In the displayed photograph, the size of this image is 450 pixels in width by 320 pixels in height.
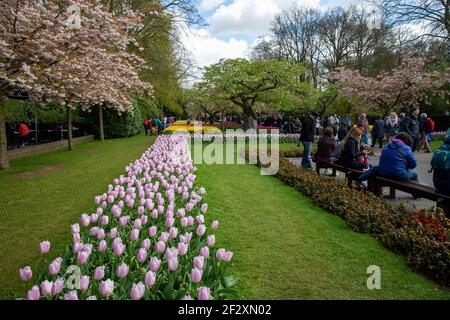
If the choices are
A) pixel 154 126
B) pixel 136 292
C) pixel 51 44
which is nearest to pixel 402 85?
pixel 154 126

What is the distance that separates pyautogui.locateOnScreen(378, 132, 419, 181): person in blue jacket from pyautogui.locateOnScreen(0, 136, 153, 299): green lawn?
5610 millimetres

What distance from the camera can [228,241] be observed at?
5.06 metres

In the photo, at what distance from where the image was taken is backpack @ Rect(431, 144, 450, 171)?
548 cm

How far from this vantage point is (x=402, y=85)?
2419 cm

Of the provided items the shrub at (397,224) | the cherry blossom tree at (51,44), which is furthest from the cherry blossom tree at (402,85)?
the cherry blossom tree at (51,44)

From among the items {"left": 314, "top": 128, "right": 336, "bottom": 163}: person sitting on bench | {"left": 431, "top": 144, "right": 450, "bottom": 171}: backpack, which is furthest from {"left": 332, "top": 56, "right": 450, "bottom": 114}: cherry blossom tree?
{"left": 431, "top": 144, "right": 450, "bottom": 171}: backpack

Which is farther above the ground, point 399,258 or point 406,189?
point 406,189

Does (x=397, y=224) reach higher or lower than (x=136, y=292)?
lower

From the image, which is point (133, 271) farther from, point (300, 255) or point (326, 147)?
point (326, 147)

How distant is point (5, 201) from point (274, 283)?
589 cm

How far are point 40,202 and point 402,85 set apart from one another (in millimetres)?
23332

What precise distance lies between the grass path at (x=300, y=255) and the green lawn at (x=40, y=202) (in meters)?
2.31

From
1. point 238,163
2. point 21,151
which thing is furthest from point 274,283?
point 21,151
